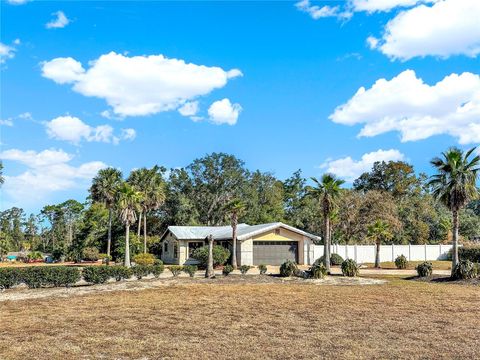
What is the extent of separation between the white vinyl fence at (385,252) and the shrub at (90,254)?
26.4 metres

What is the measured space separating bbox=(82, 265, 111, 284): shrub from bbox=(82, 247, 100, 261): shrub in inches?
1243

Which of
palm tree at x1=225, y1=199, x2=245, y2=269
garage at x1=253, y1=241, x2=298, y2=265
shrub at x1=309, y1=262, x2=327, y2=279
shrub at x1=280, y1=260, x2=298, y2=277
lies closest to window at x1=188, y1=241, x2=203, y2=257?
palm tree at x1=225, y1=199, x2=245, y2=269

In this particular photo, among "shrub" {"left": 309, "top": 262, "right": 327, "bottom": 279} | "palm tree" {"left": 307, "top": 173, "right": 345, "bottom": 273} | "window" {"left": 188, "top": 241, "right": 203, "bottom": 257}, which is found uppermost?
"palm tree" {"left": 307, "top": 173, "right": 345, "bottom": 273}

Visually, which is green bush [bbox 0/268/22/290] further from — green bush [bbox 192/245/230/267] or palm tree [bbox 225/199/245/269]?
palm tree [bbox 225/199/245/269]

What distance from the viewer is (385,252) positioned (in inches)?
2095

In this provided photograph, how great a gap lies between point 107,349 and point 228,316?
219 inches

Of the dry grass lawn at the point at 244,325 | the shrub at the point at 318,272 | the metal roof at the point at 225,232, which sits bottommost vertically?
the dry grass lawn at the point at 244,325

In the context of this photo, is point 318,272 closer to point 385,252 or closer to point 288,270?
point 288,270

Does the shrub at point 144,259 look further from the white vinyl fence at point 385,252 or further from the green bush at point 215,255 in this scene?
the white vinyl fence at point 385,252

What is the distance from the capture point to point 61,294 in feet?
75.7

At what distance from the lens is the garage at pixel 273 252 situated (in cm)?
4834

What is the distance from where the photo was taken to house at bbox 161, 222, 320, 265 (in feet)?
156

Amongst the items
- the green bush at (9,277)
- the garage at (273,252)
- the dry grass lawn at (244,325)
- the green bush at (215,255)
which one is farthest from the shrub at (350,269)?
the green bush at (9,277)

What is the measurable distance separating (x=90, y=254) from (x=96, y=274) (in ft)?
105
